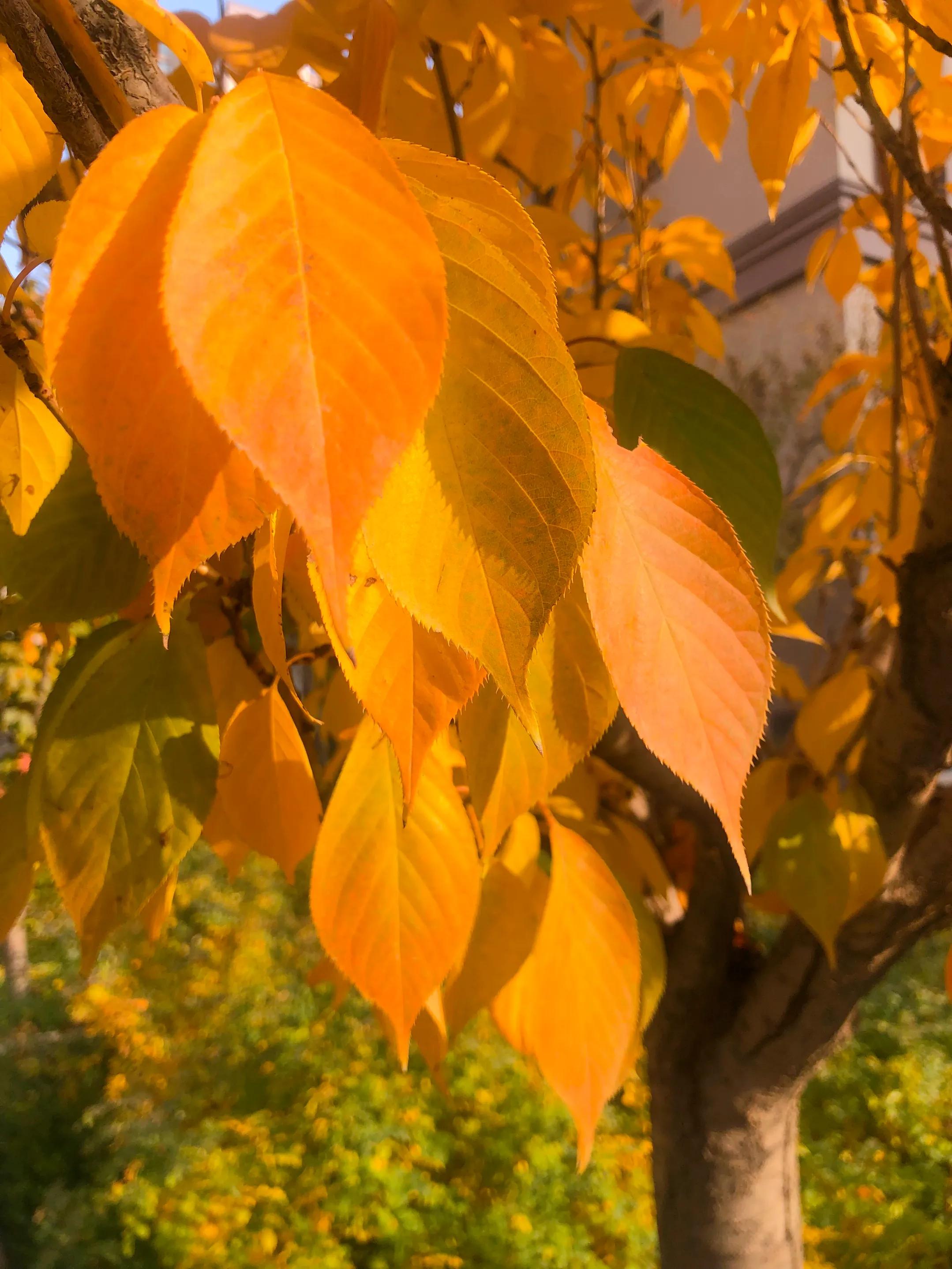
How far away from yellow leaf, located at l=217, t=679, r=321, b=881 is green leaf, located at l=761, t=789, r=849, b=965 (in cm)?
30

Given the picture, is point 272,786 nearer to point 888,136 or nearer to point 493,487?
point 493,487

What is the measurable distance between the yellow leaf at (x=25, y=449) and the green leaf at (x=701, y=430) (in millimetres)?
184

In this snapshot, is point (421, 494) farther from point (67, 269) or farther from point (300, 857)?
point (300, 857)

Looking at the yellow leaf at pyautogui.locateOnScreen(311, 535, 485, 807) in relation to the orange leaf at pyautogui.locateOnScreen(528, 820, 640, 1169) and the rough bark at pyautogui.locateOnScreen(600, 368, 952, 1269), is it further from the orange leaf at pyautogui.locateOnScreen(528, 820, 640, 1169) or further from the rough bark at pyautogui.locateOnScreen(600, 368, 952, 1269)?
the rough bark at pyautogui.locateOnScreen(600, 368, 952, 1269)

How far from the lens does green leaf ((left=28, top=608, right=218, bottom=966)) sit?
0.86 feet

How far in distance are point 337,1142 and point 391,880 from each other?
131 centimetres

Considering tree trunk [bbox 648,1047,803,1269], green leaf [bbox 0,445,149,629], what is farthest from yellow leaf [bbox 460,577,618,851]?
tree trunk [bbox 648,1047,803,1269]

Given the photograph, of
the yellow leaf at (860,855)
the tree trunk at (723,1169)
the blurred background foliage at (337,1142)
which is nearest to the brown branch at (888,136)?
the yellow leaf at (860,855)

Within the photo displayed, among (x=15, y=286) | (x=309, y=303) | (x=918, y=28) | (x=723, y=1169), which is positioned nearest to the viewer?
(x=309, y=303)

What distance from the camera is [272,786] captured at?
0.30 metres

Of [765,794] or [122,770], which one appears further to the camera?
[765,794]

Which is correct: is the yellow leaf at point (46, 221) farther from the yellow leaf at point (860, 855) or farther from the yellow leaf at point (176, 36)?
the yellow leaf at point (860, 855)

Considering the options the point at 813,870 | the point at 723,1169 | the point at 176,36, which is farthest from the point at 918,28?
the point at 723,1169

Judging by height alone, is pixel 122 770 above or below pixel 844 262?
below
